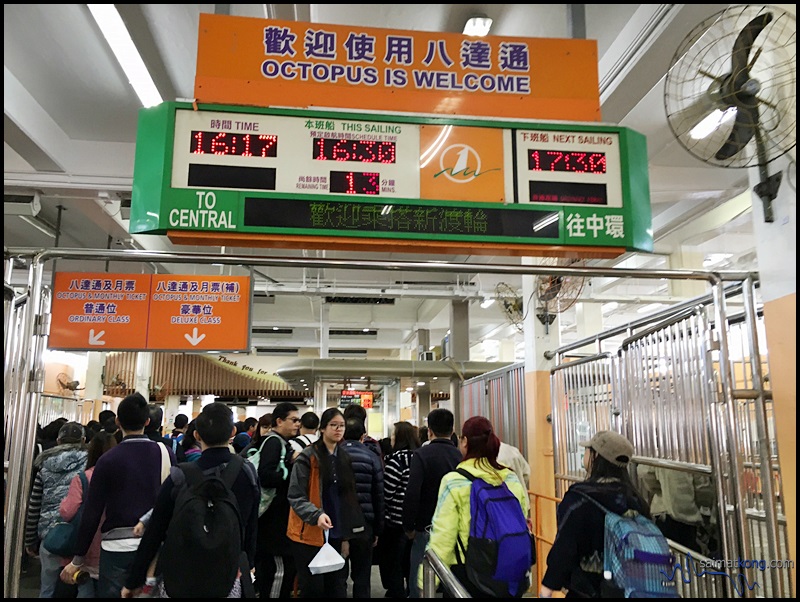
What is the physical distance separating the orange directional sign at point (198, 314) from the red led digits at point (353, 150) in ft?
12.4

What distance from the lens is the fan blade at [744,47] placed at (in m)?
2.73

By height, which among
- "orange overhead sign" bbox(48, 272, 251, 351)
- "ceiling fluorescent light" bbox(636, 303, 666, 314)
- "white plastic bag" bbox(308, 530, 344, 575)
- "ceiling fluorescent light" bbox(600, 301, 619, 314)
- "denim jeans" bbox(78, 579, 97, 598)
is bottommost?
"denim jeans" bbox(78, 579, 97, 598)

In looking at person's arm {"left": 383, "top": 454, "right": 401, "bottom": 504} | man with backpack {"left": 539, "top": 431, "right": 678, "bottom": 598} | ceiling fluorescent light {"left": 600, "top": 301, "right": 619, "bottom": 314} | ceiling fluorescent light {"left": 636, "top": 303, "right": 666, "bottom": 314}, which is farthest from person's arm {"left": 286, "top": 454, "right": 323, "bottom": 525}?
ceiling fluorescent light {"left": 636, "top": 303, "right": 666, "bottom": 314}

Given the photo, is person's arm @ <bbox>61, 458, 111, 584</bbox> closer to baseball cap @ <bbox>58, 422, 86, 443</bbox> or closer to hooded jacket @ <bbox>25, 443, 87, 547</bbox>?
hooded jacket @ <bbox>25, 443, 87, 547</bbox>

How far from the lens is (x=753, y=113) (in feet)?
9.44

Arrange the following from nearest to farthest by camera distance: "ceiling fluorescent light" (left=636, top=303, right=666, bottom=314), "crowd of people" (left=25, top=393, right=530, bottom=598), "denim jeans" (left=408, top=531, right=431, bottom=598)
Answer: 1. "crowd of people" (left=25, top=393, right=530, bottom=598)
2. "denim jeans" (left=408, top=531, right=431, bottom=598)
3. "ceiling fluorescent light" (left=636, top=303, right=666, bottom=314)

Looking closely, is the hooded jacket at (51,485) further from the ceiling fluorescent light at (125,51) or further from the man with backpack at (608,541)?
the man with backpack at (608,541)

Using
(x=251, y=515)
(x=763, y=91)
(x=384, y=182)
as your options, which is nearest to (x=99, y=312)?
(x=251, y=515)

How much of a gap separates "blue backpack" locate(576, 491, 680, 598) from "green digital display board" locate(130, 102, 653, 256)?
1261mm

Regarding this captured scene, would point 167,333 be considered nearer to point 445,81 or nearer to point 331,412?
point 331,412

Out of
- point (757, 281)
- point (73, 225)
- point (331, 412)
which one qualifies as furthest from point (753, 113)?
point (73, 225)

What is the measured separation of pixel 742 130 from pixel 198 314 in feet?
17.0

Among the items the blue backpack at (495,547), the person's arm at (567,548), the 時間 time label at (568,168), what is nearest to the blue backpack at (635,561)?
the person's arm at (567,548)

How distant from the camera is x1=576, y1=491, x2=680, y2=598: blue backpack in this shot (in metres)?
2.30
